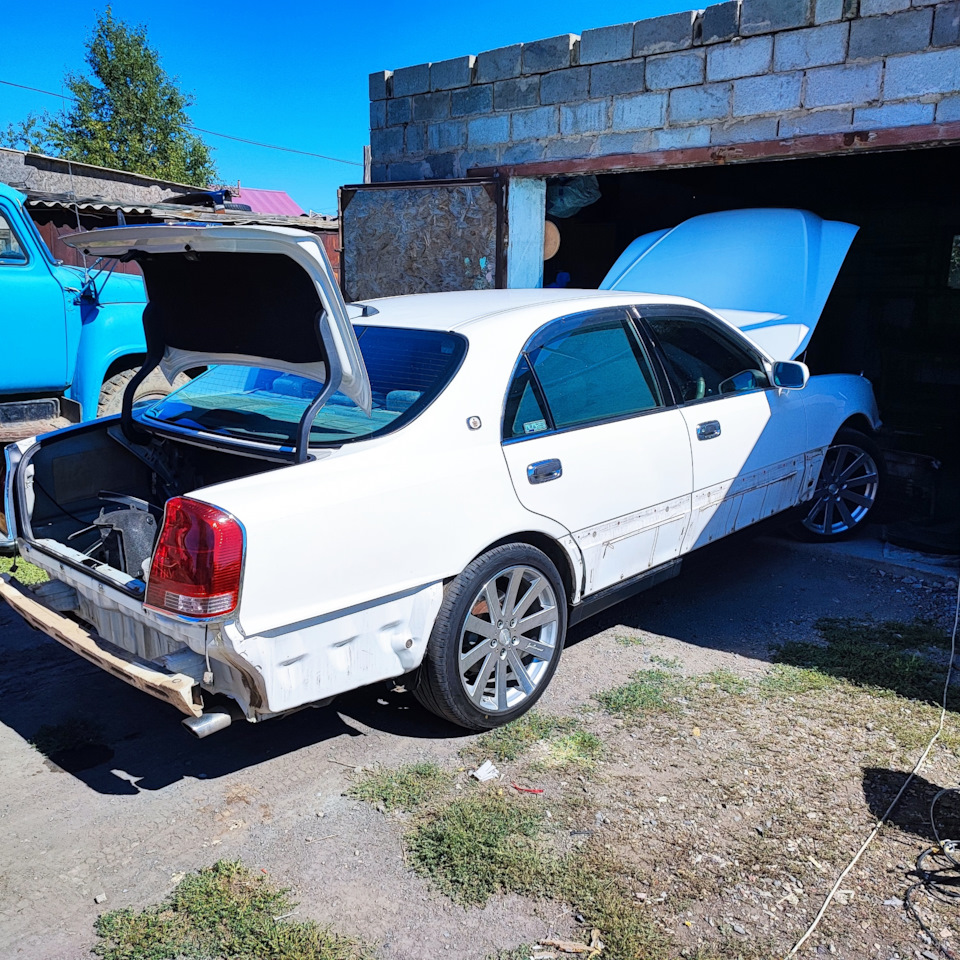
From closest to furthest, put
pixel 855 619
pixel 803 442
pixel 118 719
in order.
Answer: pixel 118 719 < pixel 855 619 < pixel 803 442

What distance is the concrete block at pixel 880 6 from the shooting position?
5.76 meters

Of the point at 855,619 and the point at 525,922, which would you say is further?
the point at 855,619

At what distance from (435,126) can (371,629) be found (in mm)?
6808

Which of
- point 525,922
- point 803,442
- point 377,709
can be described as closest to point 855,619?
point 803,442

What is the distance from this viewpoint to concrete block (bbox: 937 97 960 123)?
566 cm

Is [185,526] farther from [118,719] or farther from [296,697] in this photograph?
[118,719]

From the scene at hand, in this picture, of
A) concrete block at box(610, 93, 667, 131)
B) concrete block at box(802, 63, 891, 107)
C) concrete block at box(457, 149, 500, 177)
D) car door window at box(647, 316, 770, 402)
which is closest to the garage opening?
concrete block at box(457, 149, 500, 177)

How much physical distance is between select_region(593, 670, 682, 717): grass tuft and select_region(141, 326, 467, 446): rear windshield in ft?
5.26

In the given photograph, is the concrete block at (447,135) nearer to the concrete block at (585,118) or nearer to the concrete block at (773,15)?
the concrete block at (585,118)

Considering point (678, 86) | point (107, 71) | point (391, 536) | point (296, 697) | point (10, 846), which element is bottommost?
point (10, 846)

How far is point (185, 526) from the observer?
2.77 metres

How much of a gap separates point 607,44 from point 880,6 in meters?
2.17

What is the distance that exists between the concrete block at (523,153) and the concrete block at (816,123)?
7.27 feet

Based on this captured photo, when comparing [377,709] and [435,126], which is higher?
[435,126]
